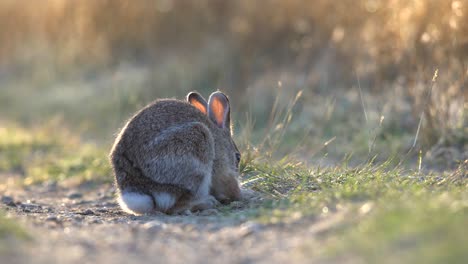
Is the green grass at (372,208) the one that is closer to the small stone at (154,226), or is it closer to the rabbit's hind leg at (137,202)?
the small stone at (154,226)

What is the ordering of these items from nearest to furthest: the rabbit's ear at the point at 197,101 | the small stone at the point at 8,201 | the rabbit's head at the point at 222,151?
the rabbit's head at the point at 222,151 → the rabbit's ear at the point at 197,101 → the small stone at the point at 8,201

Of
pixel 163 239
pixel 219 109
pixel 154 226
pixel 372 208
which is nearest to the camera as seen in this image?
pixel 372 208

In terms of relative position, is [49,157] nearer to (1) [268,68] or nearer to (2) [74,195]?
(2) [74,195]

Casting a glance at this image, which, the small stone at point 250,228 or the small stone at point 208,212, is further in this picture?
the small stone at point 208,212

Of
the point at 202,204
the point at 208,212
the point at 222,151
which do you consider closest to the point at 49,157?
the point at 222,151

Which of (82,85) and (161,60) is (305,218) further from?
(82,85)

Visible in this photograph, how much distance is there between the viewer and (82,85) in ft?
46.4

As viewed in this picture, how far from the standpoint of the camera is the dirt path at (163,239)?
3625mm

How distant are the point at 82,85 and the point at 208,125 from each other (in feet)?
28.8

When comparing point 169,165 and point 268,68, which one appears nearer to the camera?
Result: point 169,165

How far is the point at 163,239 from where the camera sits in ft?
14.0

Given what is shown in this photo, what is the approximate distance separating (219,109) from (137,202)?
1.33 meters

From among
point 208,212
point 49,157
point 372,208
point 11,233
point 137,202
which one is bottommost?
point 49,157

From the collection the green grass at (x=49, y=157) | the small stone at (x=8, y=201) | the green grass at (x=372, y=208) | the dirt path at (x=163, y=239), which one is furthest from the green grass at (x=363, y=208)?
the small stone at (x=8, y=201)
